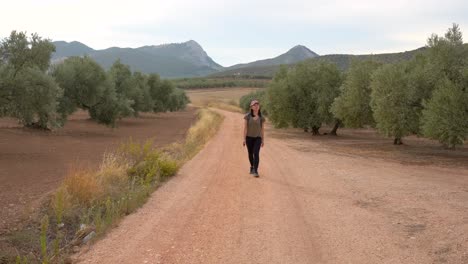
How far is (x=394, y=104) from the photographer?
2383cm

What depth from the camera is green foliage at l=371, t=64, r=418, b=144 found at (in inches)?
918

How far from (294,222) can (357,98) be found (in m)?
23.5

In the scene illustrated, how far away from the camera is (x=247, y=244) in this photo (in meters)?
7.05

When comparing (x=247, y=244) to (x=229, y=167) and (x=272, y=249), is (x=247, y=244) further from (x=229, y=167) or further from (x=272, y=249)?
(x=229, y=167)

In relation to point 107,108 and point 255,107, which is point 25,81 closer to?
point 255,107

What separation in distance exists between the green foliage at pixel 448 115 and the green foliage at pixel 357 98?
32.2 ft

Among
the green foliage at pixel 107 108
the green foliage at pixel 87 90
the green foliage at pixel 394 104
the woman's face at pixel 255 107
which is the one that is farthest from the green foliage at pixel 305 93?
the woman's face at pixel 255 107

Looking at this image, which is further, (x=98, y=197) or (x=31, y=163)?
(x=31, y=163)

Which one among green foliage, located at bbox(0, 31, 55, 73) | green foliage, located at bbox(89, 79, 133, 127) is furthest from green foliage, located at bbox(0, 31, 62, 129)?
green foliage, located at bbox(89, 79, 133, 127)

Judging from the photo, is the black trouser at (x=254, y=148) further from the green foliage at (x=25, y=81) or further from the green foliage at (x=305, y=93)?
the green foliage at (x=305, y=93)

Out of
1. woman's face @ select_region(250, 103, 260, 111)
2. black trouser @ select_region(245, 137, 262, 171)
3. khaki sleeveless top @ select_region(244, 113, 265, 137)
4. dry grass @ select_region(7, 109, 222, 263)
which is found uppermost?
woman's face @ select_region(250, 103, 260, 111)

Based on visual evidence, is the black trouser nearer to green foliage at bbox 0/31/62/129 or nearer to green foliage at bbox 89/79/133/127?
green foliage at bbox 0/31/62/129

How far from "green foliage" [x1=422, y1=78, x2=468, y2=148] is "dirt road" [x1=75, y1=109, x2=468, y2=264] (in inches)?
212

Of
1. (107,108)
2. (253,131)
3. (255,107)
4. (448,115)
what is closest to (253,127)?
(253,131)
